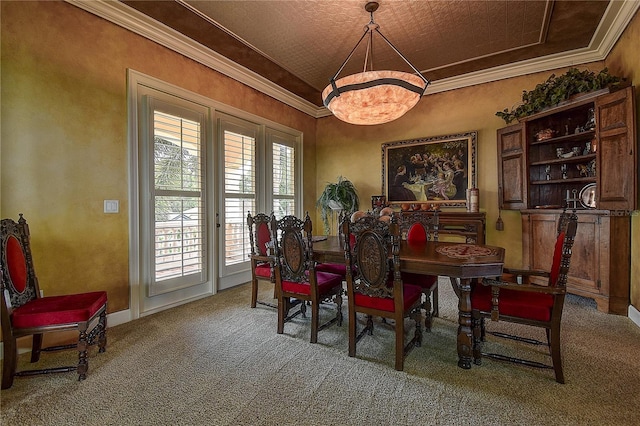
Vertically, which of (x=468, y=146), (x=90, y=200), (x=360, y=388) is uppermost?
(x=468, y=146)

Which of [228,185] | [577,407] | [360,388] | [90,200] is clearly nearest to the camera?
[577,407]

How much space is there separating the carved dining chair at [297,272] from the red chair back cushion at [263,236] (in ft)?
2.25

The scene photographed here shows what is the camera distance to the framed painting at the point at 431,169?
177 inches

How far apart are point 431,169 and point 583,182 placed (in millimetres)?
1891

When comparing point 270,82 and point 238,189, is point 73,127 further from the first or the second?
point 270,82

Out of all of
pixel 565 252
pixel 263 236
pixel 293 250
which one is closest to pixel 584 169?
pixel 565 252

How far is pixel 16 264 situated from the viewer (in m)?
2.00

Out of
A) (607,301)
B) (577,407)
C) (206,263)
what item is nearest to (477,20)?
(607,301)

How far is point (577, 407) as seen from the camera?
1654 mm

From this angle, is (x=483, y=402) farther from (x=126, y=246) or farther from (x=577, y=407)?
(x=126, y=246)

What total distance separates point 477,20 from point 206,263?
13.8 ft

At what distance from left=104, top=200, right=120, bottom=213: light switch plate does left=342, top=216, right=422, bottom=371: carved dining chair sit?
2337 mm

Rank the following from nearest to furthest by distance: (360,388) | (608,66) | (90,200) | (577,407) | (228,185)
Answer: (577,407)
(360,388)
(90,200)
(608,66)
(228,185)

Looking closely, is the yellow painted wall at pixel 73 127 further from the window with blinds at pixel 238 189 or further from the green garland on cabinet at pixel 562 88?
the window with blinds at pixel 238 189
